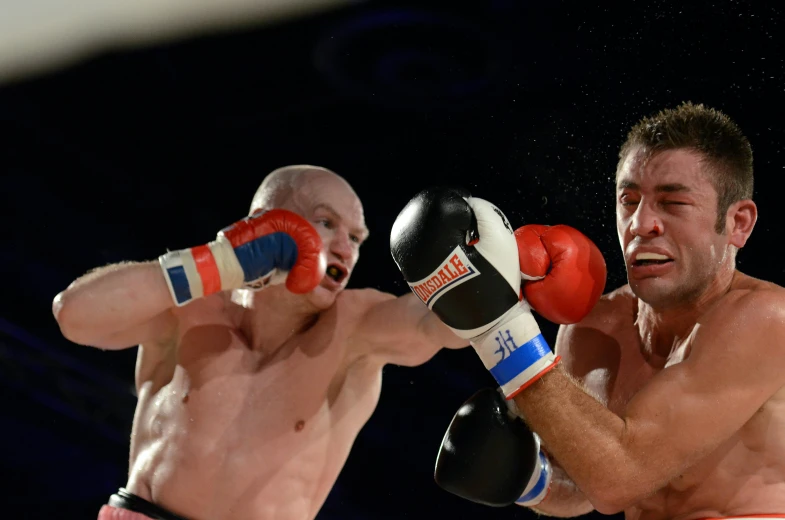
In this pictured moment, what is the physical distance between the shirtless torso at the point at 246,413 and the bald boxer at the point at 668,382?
0.67 metres

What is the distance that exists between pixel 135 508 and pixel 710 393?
5.09 feet

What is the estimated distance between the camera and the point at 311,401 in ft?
7.55

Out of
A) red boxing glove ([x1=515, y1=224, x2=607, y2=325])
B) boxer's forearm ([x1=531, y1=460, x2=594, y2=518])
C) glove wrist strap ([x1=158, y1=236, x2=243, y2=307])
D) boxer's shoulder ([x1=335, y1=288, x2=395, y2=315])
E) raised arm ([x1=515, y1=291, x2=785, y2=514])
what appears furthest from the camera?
boxer's shoulder ([x1=335, y1=288, x2=395, y2=315])

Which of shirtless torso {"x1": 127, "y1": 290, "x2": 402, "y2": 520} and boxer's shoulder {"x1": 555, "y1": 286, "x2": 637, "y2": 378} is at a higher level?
boxer's shoulder {"x1": 555, "y1": 286, "x2": 637, "y2": 378}

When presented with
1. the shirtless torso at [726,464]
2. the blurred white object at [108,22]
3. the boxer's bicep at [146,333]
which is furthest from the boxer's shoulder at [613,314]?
the blurred white object at [108,22]

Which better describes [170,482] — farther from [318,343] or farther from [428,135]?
[428,135]

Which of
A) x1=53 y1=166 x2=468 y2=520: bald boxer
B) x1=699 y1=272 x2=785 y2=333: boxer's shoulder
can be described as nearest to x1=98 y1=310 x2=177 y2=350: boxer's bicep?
x1=53 y1=166 x2=468 y2=520: bald boxer

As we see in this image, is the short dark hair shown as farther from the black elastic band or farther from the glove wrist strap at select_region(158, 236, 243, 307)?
the black elastic band

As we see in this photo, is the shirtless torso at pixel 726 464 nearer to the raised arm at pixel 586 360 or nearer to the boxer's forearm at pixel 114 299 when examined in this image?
the raised arm at pixel 586 360

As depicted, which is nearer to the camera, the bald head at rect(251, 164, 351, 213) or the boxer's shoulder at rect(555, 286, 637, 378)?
the boxer's shoulder at rect(555, 286, 637, 378)

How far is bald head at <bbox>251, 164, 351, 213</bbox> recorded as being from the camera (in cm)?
255

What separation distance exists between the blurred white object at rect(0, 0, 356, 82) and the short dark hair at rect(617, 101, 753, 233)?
2.65m

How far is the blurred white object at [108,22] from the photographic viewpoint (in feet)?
12.6

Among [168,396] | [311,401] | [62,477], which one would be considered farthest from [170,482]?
[62,477]
